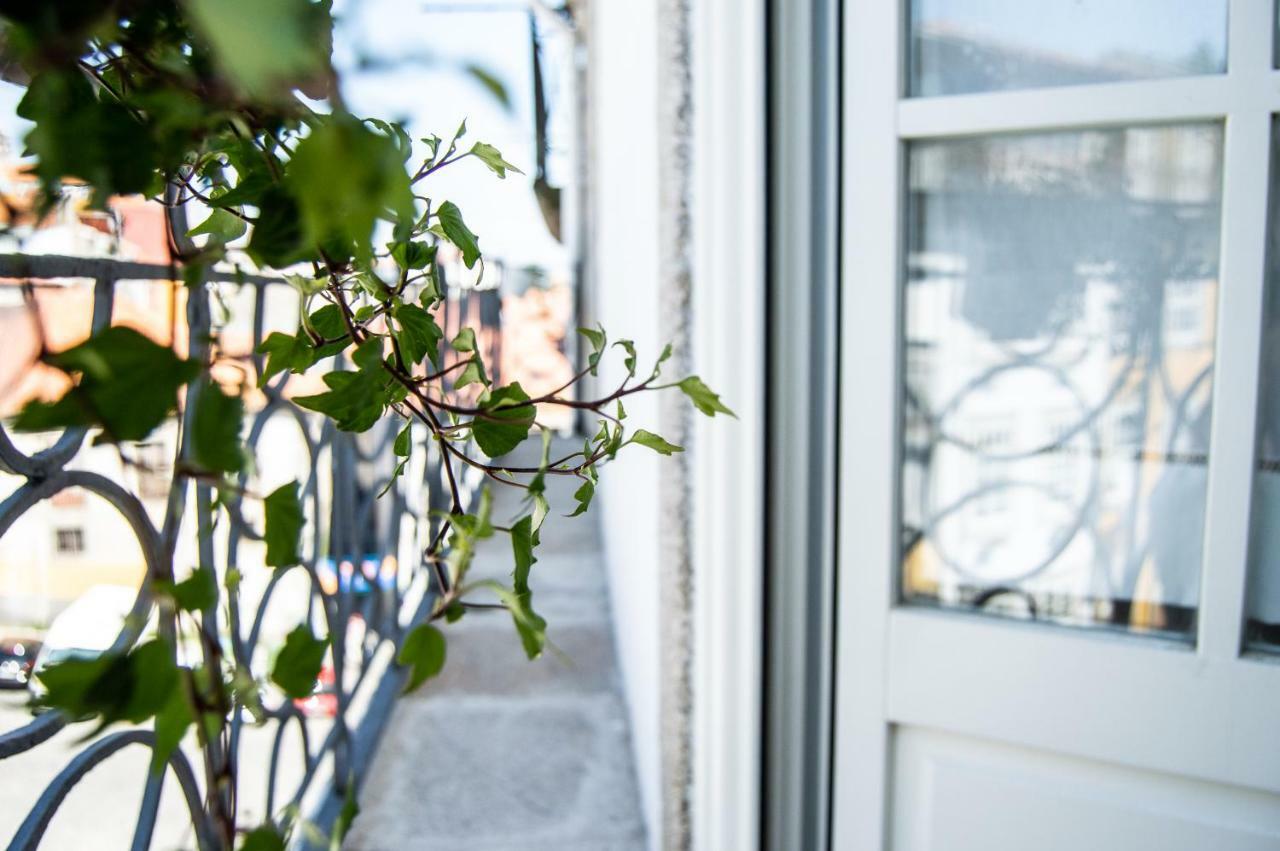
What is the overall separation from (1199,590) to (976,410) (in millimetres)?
270

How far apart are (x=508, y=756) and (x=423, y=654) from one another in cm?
146

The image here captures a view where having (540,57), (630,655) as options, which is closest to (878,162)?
(630,655)

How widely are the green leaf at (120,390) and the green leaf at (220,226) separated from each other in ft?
0.59

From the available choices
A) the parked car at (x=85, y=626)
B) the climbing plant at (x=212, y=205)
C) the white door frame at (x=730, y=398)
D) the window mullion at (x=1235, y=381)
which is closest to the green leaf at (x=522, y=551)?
the climbing plant at (x=212, y=205)

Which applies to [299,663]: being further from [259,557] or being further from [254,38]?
[259,557]

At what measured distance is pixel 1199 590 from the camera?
0.87 metres

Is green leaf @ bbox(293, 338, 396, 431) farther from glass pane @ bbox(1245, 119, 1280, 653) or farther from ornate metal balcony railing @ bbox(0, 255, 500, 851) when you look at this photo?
glass pane @ bbox(1245, 119, 1280, 653)

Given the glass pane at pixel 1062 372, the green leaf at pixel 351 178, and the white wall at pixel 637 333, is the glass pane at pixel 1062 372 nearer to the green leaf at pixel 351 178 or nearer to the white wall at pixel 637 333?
the white wall at pixel 637 333

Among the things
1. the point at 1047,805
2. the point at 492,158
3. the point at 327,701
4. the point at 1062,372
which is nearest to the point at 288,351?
the point at 492,158

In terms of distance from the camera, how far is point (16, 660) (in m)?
0.63

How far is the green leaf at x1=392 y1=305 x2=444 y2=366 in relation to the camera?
406mm

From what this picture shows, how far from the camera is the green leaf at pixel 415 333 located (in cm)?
41

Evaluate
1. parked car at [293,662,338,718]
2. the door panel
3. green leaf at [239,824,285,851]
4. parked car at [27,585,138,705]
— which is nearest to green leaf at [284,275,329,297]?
green leaf at [239,824,285,851]

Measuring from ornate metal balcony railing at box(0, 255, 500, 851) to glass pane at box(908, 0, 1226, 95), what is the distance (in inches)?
28.2
